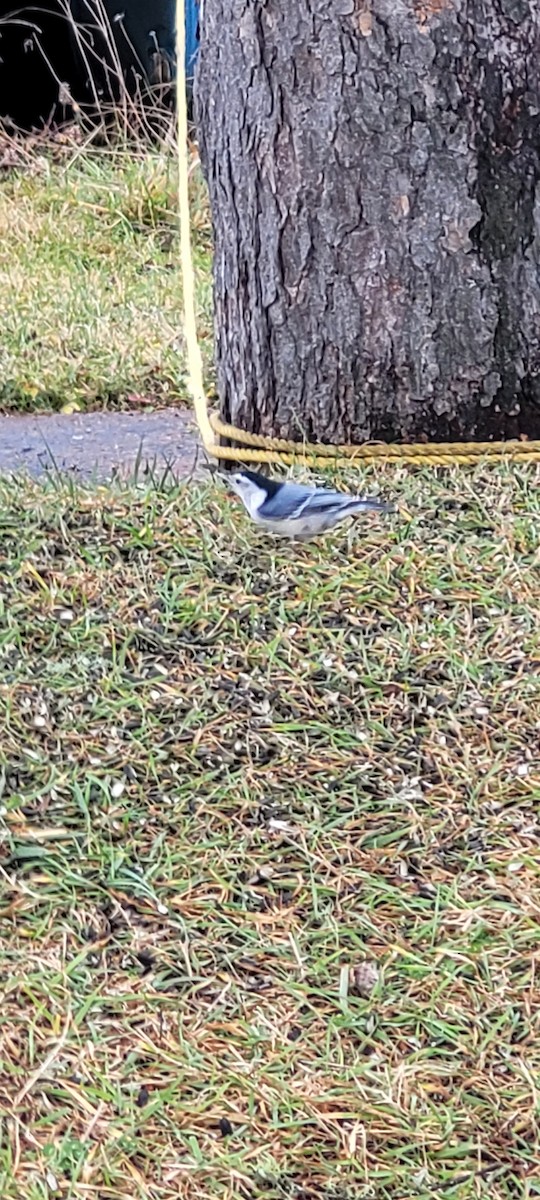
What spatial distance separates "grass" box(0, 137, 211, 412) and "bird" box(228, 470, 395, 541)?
1.43 m

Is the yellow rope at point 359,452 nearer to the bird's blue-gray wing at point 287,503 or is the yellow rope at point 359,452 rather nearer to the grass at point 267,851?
the grass at point 267,851

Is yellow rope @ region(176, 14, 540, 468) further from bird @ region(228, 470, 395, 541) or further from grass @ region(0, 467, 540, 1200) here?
bird @ region(228, 470, 395, 541)

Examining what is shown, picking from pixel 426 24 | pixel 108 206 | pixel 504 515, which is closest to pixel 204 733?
pixel 504 515

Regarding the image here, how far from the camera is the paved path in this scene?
11.5ft

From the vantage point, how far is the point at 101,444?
3.82m

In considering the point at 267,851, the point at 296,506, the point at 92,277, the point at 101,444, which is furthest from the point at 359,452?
the point at 92,277

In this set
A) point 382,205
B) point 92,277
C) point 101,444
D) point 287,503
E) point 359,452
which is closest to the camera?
point 287,503

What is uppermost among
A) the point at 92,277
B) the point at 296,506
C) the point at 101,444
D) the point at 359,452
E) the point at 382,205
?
the point at 382,205

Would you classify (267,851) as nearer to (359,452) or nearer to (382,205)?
(359,452)

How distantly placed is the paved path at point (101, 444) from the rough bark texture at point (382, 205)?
1.24 ft

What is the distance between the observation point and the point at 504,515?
3066 millimetres

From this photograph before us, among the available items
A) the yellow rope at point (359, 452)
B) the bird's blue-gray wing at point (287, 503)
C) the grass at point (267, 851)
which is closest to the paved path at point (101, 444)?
the yellow rope at point (359, 452)

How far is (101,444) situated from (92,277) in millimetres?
1995

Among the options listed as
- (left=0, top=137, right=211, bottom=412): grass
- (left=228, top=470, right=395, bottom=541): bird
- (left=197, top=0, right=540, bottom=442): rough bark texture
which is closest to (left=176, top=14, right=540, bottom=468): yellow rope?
(left=197, top=0, right=540, bottom=442): rough bark texture
